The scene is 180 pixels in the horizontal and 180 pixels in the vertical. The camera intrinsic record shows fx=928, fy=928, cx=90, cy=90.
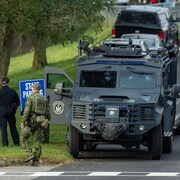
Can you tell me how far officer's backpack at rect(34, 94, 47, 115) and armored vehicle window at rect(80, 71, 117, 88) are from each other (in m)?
1.96

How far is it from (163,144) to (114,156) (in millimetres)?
1161

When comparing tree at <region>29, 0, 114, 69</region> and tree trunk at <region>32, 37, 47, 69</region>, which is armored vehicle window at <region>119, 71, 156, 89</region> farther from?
tree trunk at <region>32, 37, 47, 69</region>

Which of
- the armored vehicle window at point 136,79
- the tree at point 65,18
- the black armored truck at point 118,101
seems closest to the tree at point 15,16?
the tree at point 65,18

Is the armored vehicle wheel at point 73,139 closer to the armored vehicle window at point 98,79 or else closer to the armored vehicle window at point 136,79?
the armored vehicle window at point 98,79

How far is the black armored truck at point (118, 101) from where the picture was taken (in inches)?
743

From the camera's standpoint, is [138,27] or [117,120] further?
[138,27]

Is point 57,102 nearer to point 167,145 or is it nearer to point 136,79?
point 136,79

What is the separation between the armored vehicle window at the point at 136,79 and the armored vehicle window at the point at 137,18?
736 inches

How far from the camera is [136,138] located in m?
19.0

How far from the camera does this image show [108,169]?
1738cm

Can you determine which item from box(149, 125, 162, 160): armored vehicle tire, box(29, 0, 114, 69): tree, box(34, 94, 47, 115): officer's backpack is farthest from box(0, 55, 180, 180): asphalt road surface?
box(29, 0, 114, 69): tree

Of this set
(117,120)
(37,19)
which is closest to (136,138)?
(117,120)

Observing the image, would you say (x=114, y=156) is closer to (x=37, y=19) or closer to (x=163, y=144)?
(x=163, y=144)

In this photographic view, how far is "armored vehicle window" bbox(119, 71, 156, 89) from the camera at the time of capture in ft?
65.8
